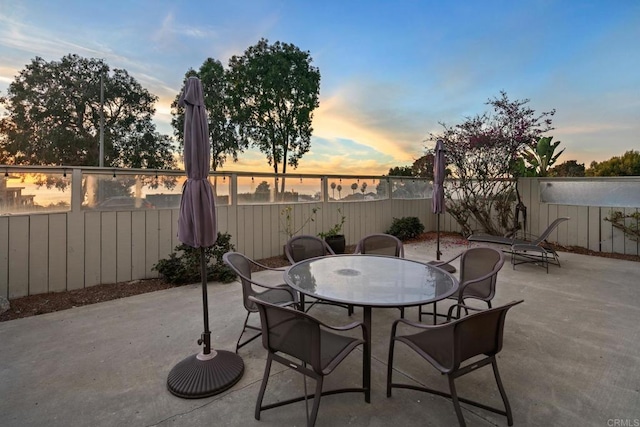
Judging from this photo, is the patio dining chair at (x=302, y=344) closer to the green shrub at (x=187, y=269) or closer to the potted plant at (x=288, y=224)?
the green shrub at (x=187, y=269)

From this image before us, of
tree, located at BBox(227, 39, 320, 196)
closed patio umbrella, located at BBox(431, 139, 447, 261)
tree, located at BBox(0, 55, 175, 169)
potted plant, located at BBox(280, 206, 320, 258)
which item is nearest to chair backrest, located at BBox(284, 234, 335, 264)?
potted plant, located at BBox(280, 206, 320, 258)

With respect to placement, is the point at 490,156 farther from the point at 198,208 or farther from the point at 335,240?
the point at 198,208

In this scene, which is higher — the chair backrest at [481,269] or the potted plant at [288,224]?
the potted plant at [288,224]

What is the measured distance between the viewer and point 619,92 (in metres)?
7.29

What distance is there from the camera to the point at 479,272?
3.16 meters

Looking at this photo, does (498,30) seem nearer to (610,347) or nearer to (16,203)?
(610,347)

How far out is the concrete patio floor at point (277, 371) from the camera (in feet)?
6.06

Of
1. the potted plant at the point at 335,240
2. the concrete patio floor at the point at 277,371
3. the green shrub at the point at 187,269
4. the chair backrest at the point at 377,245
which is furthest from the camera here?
the potted plant at the point at 335,240

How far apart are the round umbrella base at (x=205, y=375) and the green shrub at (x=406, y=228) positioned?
661cm

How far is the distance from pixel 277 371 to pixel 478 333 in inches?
61.7

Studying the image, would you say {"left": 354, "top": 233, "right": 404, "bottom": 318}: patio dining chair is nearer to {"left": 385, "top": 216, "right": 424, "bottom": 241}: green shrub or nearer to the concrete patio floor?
the concrete patio floor

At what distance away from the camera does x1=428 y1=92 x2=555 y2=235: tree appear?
7223 millimetres

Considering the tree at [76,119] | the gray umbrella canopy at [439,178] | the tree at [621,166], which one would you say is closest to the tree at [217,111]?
the tree at [76,119]

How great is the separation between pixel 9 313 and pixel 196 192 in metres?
3.32
